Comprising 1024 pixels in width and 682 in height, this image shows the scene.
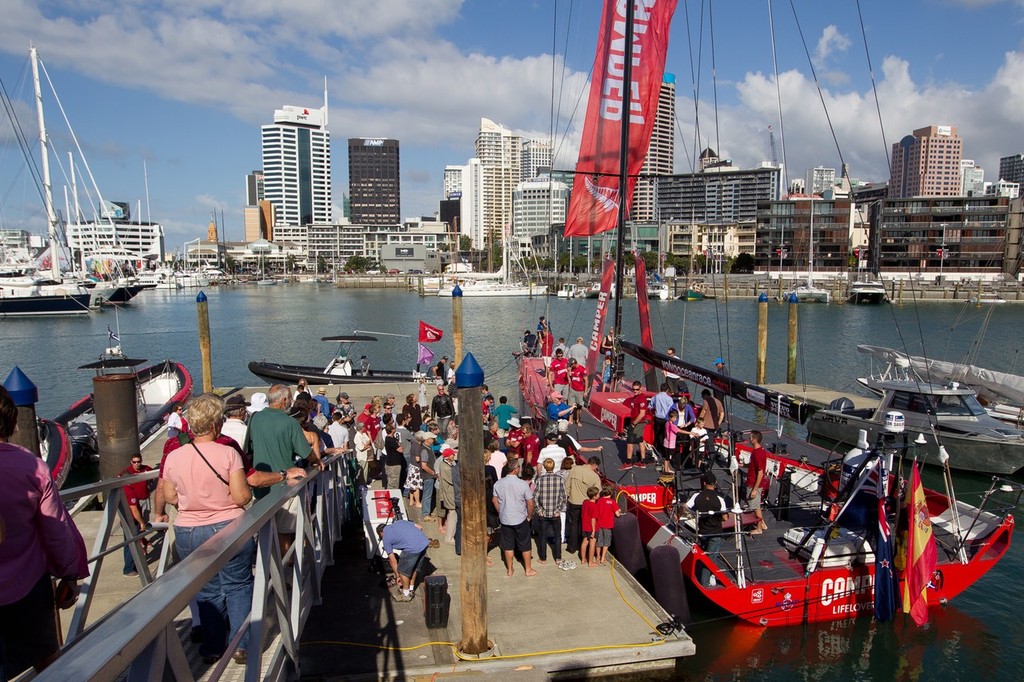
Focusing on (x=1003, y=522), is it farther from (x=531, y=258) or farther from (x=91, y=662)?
(x=531, y=258)

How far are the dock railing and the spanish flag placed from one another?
25.0 ft

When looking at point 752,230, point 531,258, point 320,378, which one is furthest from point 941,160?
point 320,378

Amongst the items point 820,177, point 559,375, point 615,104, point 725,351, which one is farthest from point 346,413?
point 820,177

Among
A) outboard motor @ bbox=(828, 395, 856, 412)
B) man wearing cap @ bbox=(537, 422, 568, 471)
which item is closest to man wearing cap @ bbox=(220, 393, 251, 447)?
man wearing cap @ bbox=(537, 422, 568, 471)

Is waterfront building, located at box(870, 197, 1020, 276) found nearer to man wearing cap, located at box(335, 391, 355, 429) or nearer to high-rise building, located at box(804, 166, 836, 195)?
high-rise building, located at box(804, 166, 836, 195)

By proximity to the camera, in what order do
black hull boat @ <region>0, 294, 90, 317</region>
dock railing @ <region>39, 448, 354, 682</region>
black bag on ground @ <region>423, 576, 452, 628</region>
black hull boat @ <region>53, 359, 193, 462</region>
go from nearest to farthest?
dock railing @ <region>39, 448, 354, 682</region> < black bag on ground @ <region>423, 576, 452, 628</region> < black hull boat @ <region>53, 359, 193, 462</region> < black hull boat @ <region>0, 294, 90, 317</region>

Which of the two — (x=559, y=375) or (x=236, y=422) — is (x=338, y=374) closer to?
(x=559, y=375)

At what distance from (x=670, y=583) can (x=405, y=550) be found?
3682 mm

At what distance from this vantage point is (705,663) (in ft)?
30.8

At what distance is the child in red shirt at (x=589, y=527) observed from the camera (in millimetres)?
9578

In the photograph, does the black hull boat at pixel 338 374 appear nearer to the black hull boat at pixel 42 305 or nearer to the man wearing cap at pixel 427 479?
the man wearing cap at pixel 427 479

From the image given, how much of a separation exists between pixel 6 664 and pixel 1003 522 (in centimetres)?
1213

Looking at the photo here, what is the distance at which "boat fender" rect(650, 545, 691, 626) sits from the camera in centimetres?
927

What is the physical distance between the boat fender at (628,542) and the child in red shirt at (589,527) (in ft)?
1.73
